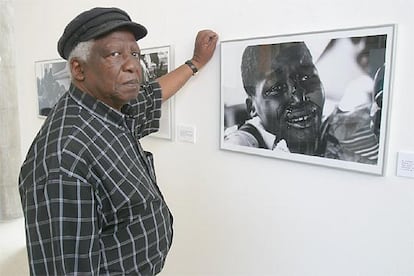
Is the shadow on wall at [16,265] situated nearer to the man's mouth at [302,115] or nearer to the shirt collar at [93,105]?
the shirt collar at [93,105]

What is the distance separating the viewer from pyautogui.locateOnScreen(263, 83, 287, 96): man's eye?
4.38ft

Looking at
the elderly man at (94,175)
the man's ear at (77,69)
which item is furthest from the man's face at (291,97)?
the man's ear at (77,69)

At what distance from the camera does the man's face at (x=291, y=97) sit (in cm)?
127

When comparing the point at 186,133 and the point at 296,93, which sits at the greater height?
the point at 296,93

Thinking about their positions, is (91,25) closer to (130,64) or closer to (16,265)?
(130,64)

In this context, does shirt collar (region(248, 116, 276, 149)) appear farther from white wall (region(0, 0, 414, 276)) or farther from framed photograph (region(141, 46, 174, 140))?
framed photograph (region(141, 46, 174, 140))

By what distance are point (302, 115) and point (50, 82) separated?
199 centimetres

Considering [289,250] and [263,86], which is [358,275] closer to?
[289,250]

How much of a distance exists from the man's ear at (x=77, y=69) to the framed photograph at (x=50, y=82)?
1.31m

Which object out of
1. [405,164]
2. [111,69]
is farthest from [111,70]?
[405,164]

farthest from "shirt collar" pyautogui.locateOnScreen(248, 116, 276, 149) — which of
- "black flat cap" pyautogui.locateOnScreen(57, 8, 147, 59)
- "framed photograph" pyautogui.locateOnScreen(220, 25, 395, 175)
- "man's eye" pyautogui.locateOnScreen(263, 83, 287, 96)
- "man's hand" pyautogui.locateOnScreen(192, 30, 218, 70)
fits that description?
"black flat cap" pyautogui.locateOnScreen(57, 8, 147, 59)

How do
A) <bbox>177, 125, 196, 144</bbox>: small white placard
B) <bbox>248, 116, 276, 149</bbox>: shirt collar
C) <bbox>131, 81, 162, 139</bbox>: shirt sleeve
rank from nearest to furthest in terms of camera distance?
<bbox>248, 116, 276, 149</bbox>: shirt collar → <bbox>131, 81, 162, 139</bbox>: shirt sleeve → <bbox>177, 125, 196, 144</bbox>: small white placard

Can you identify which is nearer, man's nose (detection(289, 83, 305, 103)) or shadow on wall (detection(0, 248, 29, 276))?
man's nose (detection(289, 83, 305, 103))

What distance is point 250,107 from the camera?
1455 millimetres
